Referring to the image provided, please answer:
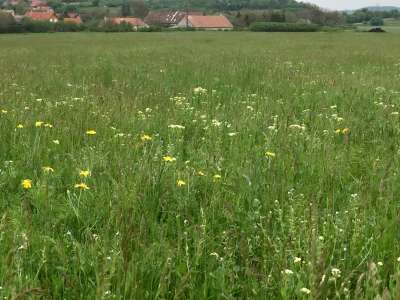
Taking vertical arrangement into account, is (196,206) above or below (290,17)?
below

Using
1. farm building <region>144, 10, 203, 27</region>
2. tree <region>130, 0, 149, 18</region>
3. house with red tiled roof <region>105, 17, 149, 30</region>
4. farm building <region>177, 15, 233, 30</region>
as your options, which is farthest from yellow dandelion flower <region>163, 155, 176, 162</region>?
tree <region>130, 0, 149, 18</region>

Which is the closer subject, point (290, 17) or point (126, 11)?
point (290, 17)

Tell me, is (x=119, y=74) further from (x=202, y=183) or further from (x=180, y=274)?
(x=180, y=274)

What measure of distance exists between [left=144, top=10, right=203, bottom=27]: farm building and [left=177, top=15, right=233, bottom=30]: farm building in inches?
111

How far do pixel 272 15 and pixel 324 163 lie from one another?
3644 inches

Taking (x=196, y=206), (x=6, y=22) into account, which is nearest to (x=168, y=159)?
(x=196, y=206)

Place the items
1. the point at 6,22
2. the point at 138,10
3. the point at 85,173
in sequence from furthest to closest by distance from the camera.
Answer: the point at 138,10 → the point at 6,22 → the point at 85,173

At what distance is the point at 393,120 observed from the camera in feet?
17.9

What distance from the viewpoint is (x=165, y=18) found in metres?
126

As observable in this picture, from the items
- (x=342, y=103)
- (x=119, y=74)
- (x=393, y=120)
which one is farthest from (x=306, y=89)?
(x=119, y=74)

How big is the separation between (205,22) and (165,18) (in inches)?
644

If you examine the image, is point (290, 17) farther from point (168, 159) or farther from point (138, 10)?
point (168, 159)

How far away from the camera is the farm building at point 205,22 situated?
10969cm

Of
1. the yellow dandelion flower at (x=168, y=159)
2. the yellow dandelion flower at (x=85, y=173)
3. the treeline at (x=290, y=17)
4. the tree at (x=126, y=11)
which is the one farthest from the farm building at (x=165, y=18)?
the yellow dandelion flower at (x=85, y=173)
